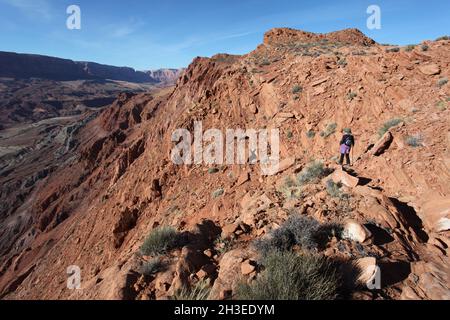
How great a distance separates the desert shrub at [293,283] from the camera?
353cm

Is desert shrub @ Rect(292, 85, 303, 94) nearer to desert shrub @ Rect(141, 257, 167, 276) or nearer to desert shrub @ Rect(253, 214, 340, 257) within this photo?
desert shrub @ Rect(253, 214, 340, 257)

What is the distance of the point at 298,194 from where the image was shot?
724 cm

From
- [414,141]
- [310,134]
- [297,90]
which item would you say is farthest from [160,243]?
[297,90]

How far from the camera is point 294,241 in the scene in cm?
519

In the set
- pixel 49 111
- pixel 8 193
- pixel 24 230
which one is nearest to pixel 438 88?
pixel 24 230

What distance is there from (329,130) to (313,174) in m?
3.66

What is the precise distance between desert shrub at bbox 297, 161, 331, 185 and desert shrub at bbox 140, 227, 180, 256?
396cm

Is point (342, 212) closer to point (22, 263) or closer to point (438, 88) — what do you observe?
point (438, 88)

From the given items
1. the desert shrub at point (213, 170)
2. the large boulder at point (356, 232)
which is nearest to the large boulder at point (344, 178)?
the large boulder at point (356, 232)

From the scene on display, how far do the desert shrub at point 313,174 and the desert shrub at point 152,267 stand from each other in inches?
178

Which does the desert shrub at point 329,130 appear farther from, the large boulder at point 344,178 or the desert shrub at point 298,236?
the desert shrub at point 298,236

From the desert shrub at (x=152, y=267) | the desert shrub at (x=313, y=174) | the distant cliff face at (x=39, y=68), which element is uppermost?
the distant cliff face at (x=39, y=68)

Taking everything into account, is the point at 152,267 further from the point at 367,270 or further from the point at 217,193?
the point at 217,193

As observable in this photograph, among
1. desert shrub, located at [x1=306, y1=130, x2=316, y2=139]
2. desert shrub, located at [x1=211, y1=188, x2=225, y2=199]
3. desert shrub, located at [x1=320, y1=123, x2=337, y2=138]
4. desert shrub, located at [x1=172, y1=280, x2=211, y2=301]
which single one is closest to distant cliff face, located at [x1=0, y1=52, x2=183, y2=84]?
desert shrub, located at [x1=211, y1=188, x2=225, y2=199]
